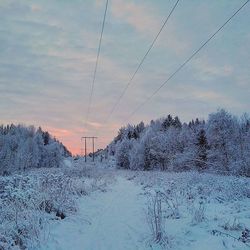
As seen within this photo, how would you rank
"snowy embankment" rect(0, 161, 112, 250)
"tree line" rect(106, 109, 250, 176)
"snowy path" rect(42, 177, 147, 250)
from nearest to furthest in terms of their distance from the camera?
"snowy embankment" rect(0, 161, 112, 250)
"snowy path" rect(42, 177, 147, 250)
"tree line" rect(106, 109, 250, 176)

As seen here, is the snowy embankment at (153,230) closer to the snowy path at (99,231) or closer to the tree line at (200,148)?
the snowy path at (99,231)

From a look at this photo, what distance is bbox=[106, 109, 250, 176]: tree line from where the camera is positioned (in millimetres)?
49625

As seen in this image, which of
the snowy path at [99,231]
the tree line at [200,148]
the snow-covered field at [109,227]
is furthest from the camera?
the tree line at [200,148]

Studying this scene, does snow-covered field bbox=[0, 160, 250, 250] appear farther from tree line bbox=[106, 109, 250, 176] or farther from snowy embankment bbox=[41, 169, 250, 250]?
tree line bbox=[106, 109, 250, 176]

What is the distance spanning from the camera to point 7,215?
799 cm

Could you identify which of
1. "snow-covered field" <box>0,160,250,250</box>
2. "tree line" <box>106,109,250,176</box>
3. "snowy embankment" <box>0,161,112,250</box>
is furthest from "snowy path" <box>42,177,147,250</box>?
"tree line" <box>106,109,250,176</box>

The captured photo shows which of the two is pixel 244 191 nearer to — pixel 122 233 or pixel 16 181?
pixel 122 233

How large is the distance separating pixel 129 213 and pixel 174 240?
4.70 metres

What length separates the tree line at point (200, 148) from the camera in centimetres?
4962

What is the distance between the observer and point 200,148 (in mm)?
63438

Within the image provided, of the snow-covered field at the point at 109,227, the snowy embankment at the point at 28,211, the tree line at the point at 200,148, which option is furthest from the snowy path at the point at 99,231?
the tree line at the point at 200,148

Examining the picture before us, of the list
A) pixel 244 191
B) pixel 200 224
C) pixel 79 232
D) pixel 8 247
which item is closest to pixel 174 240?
pixel 200 224

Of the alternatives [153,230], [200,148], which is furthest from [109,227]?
[200,148]

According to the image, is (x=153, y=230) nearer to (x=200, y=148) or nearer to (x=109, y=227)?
(x=109, y=227)
